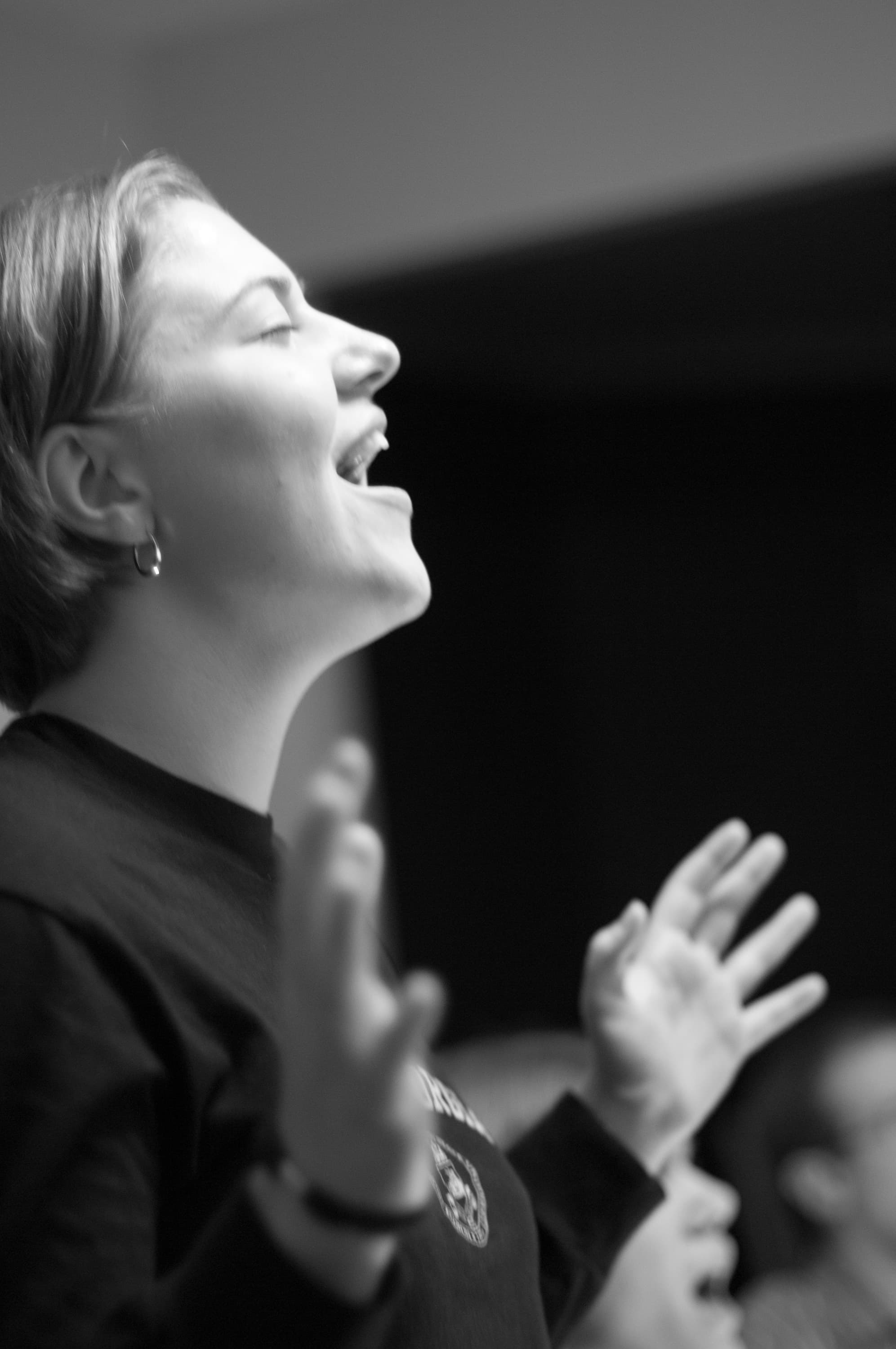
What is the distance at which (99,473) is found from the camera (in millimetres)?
1018

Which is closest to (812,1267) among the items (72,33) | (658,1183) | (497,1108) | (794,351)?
(497,1108)

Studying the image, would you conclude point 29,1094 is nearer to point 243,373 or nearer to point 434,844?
point 243,373

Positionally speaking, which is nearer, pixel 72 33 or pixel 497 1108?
pixel 497 1108

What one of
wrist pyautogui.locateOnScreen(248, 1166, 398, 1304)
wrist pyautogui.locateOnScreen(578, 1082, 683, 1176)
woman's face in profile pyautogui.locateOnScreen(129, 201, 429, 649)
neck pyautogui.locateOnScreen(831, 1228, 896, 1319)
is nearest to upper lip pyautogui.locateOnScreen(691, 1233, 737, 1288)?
neck pyautogui.locateOnScreen(831, 1228, 896, 1319)

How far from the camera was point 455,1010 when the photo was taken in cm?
275

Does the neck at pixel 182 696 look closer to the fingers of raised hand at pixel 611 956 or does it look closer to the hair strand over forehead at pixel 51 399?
the hair strand over forehead at pixel 51 399

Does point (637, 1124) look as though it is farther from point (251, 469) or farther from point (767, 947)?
point (251, 469)

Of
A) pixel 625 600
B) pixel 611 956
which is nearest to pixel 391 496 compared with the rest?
pixel 611 956

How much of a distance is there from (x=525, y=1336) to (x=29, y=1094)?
315 mm

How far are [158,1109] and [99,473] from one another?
42 centimetres

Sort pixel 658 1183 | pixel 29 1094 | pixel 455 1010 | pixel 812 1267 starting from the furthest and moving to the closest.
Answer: pixel 455 1010 → pixel 812 1267 → pixel 658 1183 → pixel 29 1094

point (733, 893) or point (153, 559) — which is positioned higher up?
point (153, 559)

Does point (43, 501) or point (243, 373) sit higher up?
point (243, 373)

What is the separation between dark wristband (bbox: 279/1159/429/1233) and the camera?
0.63 m
